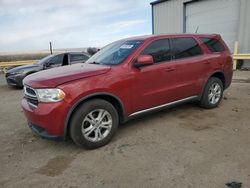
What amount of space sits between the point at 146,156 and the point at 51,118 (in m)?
1.50

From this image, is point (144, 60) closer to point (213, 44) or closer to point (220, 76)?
point (213, 44)

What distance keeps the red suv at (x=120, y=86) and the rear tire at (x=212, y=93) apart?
0.02 m

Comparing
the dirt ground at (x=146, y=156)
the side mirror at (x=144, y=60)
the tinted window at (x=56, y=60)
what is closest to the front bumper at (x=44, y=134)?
the dirt ground at (x=146, y=156)

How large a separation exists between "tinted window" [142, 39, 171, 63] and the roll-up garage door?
8.95 m

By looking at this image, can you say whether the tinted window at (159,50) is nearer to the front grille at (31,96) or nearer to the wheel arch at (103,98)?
the wheel arch at (103,98)

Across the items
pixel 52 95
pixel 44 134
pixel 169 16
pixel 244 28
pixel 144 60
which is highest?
pixel 169 16

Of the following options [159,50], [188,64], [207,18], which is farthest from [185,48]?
[207,18]

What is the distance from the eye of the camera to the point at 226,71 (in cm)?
581

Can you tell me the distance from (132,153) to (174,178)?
34.4 inches

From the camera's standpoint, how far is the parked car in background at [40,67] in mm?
9859

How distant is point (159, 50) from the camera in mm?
4668

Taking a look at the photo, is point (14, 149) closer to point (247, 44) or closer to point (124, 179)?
point (124, 179)

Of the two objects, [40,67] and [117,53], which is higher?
[117,53]

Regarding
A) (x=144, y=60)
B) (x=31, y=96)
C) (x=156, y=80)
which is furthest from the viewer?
(x=156, y=80)
